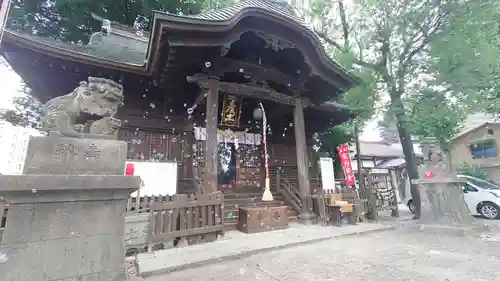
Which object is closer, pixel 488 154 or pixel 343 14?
pixel 343 14

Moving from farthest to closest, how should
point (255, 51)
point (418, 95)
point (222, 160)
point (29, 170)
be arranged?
point (222, 160), point (418, 95), point (255, 51), point (29, 170)

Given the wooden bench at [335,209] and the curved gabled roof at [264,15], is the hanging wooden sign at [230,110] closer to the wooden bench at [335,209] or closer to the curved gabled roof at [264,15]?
the curved gabled roof at [264,15]

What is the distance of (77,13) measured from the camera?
10844 millimetres

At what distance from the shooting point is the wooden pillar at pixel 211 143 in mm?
5744

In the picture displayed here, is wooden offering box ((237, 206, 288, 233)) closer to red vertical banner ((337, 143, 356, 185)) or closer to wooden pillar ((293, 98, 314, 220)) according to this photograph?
wooden pillar ((293, 98, 314, 220))

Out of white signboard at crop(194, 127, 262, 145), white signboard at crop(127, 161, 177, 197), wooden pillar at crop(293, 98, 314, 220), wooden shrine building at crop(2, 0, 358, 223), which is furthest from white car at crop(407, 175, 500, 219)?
white signboard at crop(127, 161, 177, 197)

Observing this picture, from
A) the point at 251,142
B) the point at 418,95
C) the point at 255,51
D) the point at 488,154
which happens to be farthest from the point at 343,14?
the point at 488,154

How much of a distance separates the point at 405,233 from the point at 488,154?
21.9 m

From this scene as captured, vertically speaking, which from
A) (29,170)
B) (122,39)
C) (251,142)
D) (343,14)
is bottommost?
(29,170)

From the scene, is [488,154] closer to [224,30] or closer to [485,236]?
[485,236]

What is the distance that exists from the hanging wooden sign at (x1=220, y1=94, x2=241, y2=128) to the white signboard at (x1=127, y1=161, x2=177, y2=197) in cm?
241

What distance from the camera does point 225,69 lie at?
656 centimetres

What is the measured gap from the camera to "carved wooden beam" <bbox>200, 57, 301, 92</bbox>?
6.44 meters

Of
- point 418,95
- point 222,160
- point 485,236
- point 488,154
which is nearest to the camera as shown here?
point 485,236
